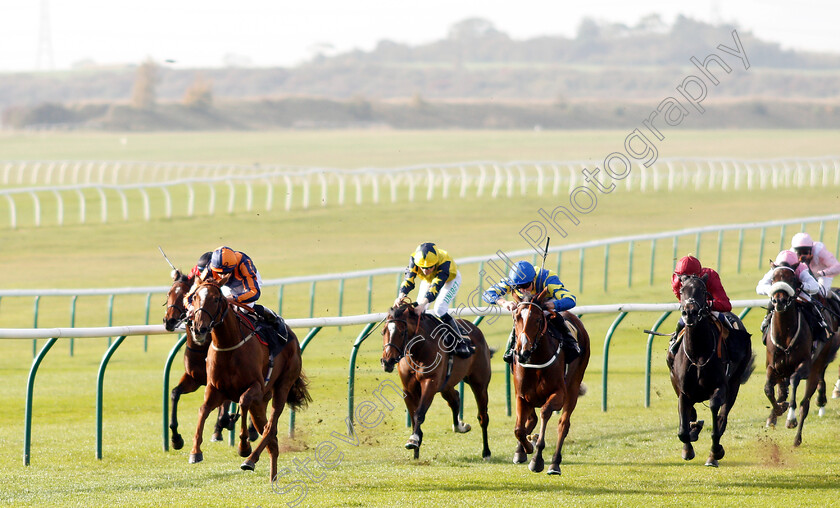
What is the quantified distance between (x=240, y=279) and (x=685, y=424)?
2.83 metres

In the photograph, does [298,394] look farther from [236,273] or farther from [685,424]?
[685,424]

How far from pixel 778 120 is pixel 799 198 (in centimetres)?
5374

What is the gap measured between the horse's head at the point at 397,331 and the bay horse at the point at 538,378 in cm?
68

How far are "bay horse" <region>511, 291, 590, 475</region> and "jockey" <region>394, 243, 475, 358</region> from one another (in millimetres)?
727

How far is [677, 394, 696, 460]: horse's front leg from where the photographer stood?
7191 millimetres

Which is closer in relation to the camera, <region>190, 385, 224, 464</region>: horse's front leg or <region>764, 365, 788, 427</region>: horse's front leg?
<region>190, 385, 224, 464</region>: horse's front leg

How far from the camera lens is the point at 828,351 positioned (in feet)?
28.8

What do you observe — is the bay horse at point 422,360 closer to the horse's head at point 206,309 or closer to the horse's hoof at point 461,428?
the horse's hoof at point 461,428

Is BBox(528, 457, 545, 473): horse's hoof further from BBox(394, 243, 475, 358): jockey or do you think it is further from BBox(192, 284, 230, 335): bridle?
BBox(192, 284, 230, 335): bridle

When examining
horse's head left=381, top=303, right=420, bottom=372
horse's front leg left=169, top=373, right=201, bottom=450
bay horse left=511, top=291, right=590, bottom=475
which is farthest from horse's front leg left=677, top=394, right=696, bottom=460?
horse's front leg left=169, top=373, right=201, bottom=450

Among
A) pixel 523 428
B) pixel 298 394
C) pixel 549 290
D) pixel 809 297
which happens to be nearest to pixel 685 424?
pixel 523 428

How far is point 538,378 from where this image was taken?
7168 mm

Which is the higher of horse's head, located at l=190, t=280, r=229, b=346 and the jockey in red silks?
the jockey in red silks

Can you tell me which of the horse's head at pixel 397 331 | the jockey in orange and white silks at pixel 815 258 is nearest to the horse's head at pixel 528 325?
the horse's head at pixel 397 331
